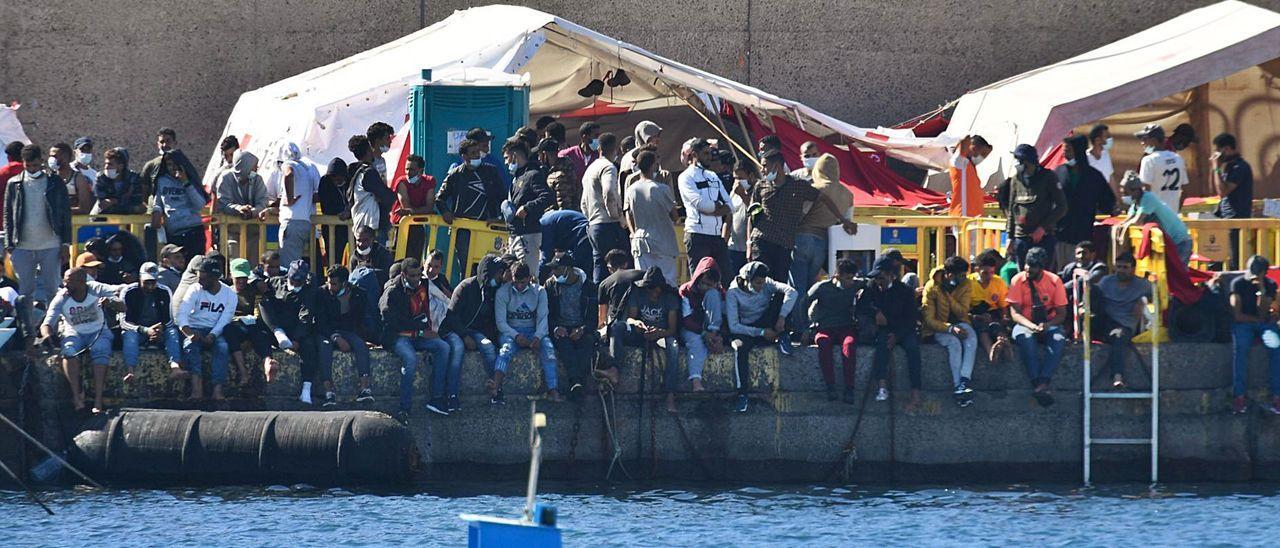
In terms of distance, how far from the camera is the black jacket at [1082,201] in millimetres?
18328

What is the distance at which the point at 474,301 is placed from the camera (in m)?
17.5

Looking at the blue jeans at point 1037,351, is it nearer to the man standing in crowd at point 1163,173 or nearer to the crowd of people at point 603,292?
the crowd of people at point 603,292

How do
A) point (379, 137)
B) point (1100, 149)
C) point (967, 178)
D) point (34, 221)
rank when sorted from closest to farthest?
point (34, 221), point (379, 137), point (1100, 149), point (967, 178)

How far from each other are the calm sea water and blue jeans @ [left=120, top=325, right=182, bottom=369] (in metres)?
1.01

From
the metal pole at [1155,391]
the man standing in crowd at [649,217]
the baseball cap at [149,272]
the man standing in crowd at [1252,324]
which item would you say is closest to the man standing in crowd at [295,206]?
the baseball cap at [149,272]

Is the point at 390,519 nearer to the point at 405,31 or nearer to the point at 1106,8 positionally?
the point at 405,31

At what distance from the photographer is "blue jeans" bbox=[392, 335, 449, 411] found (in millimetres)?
17469

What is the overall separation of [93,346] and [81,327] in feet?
0.58

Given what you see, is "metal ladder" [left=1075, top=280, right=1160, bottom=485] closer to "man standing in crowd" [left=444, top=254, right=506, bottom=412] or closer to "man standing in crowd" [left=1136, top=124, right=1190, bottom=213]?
"man standing in crowd" [left=1136, top=124, right=1190, bottom=213]

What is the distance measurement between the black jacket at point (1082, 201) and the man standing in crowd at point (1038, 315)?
3.03ft

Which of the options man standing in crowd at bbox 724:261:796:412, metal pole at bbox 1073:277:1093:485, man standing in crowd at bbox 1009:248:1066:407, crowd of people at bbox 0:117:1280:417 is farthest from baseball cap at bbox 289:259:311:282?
metal pole at bbox 1073:277:1093:485

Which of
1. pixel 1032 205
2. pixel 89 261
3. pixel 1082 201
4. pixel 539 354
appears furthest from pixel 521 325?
pixel 1082 201

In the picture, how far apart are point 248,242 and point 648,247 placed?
11.9 ft

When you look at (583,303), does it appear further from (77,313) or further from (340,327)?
(77,313)
